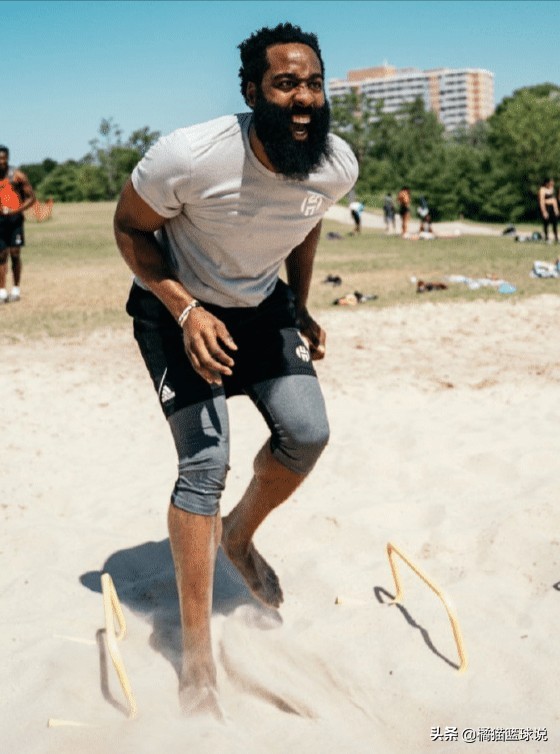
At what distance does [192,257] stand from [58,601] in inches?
61.6

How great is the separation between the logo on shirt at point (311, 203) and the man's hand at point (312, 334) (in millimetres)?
630

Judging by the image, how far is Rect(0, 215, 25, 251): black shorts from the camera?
11.3m

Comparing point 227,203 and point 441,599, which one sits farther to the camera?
point 441,599

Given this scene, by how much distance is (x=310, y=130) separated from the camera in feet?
9.46

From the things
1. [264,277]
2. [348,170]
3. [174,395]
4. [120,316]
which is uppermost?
[348,170]

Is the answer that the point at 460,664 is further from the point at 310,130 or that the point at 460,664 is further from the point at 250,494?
the point at 310,130

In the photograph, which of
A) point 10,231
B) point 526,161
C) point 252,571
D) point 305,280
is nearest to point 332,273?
point 10,231

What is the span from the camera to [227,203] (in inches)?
112

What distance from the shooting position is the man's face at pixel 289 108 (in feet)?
9.18

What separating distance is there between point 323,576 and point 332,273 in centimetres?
1204

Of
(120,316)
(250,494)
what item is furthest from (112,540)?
(120,316)

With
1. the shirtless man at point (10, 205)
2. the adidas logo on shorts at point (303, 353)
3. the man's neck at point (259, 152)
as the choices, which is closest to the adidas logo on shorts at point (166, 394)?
the adidas logo on shorts at point (303, 353)

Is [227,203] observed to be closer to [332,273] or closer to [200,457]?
[200,457]

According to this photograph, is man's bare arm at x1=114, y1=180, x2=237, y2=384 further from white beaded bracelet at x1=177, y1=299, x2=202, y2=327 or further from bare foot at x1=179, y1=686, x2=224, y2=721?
bare foot at x1=179, y1=686, x2=224, y2=721
